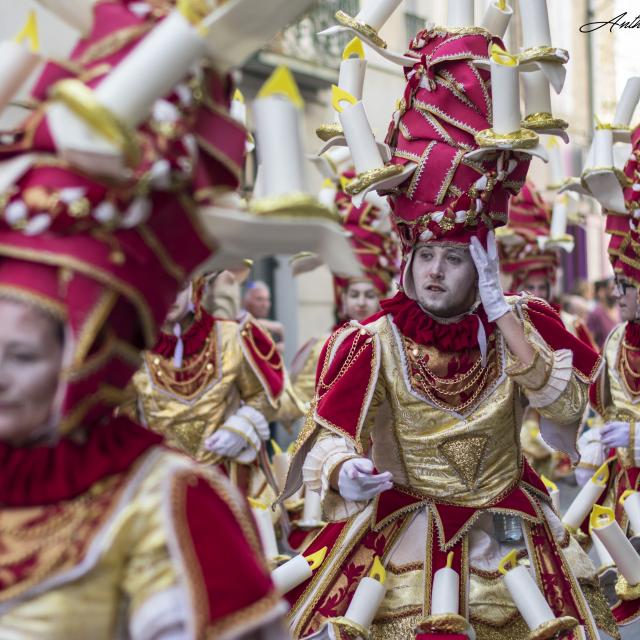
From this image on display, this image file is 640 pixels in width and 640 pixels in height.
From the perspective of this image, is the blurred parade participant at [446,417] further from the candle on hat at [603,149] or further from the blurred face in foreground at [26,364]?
the blurred face in foreground at [26,364]

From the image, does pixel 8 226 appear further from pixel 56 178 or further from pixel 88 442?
pixel 88 442

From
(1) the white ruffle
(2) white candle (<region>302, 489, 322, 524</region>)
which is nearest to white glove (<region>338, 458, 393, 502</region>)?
(1) the white ruffle

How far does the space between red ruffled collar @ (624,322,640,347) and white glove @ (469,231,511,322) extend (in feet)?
7.54

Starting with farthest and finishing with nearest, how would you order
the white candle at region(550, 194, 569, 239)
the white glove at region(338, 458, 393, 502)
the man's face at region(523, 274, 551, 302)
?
the man's face at region(523, 274, 551, 302) < the white candle at region(550, 194, 569, 239) < the white glove at region(338, 458, 393, 502)

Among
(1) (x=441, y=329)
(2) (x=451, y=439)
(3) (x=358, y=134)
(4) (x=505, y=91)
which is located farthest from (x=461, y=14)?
(2) (x=451, y=439)

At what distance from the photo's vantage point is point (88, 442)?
2373mm

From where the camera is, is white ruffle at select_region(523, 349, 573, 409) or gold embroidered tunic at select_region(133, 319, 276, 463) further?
gold embroidered tunic at select_region(133, 319, 276, 463)

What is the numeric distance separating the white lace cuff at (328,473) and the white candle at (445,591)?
341 mm

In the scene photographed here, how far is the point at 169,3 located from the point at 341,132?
7.15ft

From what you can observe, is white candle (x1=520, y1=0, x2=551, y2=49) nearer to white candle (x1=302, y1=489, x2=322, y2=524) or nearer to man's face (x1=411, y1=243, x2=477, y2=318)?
man's face (x1=411, y1=243, x2=477, y2=318)

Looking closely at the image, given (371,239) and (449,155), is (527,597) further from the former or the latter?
(371,239)

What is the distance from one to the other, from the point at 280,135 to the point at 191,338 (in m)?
3.69

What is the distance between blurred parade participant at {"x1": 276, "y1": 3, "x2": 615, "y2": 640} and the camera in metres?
3.99

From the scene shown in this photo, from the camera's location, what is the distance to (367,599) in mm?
3920
